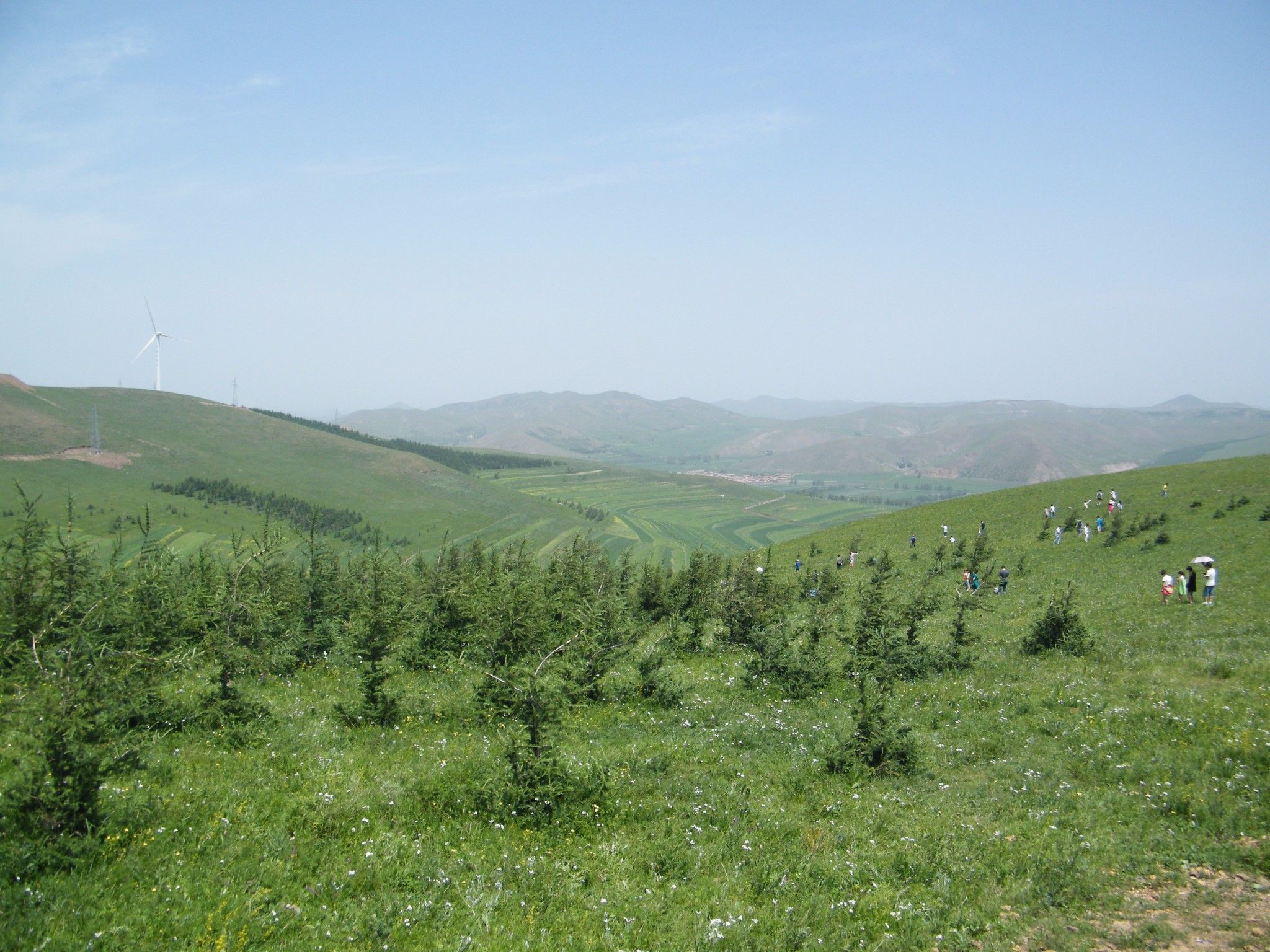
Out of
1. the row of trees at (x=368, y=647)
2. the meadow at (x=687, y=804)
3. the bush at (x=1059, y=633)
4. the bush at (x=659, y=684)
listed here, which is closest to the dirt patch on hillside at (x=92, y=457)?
the row of trees at (x=368, y=647)

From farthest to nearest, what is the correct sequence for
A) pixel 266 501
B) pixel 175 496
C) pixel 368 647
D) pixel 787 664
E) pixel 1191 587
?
pixel 266 501 < pixel 175 496 < pixel 1191 587 < pixel 787 664 < pixel 368 647

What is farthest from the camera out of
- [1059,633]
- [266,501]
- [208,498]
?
[266,501]

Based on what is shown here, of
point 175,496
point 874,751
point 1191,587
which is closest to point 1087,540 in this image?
point 1191,587

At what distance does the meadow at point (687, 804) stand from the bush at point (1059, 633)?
1.74 feet

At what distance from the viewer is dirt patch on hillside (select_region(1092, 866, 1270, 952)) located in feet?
28.5

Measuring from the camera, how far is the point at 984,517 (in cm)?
7212

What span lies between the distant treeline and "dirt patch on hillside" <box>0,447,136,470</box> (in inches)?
658

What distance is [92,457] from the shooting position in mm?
174250

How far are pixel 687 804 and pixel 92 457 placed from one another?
217 metres

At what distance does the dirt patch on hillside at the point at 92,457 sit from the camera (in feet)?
546

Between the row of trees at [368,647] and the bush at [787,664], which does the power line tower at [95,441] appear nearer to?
the row of trees at [368,647]

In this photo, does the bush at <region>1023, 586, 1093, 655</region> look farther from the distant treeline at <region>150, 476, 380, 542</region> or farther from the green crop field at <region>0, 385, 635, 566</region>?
the distant treeline at <region>150, 476, 380, 542</region>

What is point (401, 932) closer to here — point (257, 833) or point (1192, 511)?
point (257, 833)

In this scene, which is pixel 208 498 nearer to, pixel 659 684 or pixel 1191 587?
pixel 659 684
